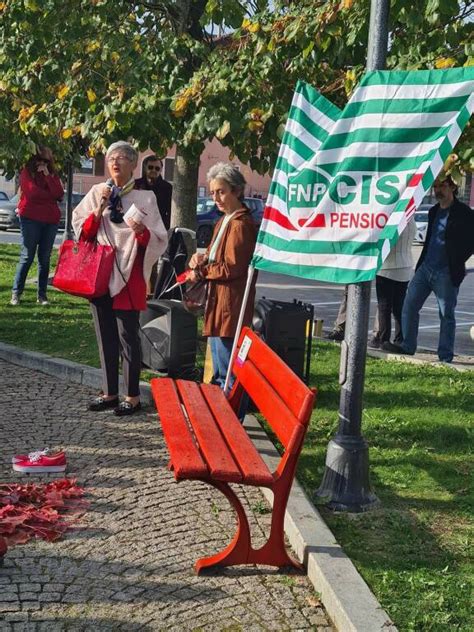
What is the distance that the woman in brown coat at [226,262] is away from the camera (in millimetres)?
6555

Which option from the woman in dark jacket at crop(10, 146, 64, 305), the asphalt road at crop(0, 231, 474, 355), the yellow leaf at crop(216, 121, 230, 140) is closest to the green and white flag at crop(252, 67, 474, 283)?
the yellow leaf at crop(216, 121, 230, 140)

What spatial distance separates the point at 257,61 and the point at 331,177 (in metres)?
2.98

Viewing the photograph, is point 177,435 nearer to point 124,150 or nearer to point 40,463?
point 40,463

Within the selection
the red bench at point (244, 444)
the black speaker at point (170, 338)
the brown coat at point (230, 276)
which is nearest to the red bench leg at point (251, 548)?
the red bench at point (244, 444)

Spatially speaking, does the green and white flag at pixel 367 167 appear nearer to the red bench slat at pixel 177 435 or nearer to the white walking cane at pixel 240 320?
the white walking cane at pixel 240 320

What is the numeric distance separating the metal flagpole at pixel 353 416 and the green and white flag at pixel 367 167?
0.81 feet

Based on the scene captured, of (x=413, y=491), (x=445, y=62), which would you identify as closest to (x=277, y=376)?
(x=413, y=491)

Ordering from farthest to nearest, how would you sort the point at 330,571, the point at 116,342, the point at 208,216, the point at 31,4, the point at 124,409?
the point at 208,216 → the point at 31,4 → the point at 116,342 → the point at 124,409 → the point at 330,571

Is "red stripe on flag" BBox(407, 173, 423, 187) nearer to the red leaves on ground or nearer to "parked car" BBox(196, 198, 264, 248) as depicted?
the red leaves on ground

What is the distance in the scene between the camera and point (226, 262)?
6.61 metres

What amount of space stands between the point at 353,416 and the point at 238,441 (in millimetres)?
885

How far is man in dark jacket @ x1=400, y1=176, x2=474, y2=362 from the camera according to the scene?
9.96 meters

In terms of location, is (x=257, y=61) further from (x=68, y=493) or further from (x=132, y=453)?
(x=68, y=493)

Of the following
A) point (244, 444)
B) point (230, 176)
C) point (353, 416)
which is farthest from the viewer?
point (230, 176)
